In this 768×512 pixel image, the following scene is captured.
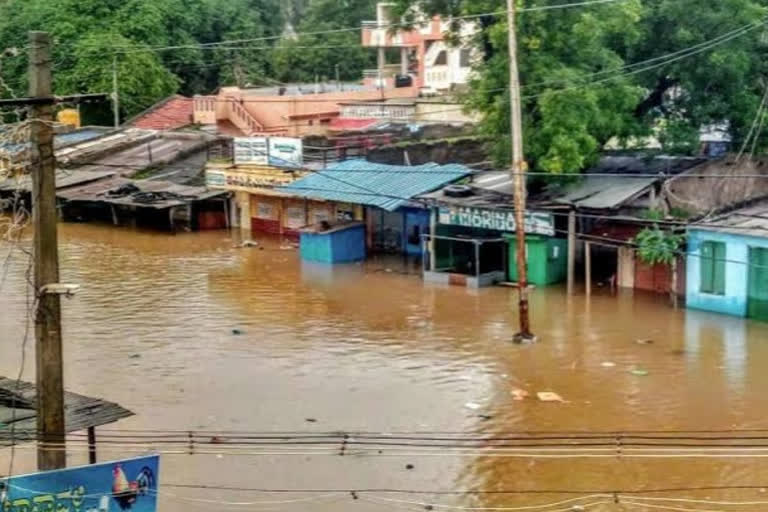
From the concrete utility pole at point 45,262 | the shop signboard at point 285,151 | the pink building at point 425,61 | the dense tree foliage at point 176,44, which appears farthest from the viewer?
the pink building at point 425,61

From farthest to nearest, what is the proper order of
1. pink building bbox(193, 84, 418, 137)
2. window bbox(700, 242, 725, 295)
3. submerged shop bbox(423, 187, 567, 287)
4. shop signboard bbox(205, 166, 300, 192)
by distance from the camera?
1. pink building bbox(193, 84, 418, 137)
2. shop signboard bbox(205, 166, 300, 192)
3. submerged shop bbox(423, 187, 567, 287)
4. window bbox(700, 242, 725, 295)

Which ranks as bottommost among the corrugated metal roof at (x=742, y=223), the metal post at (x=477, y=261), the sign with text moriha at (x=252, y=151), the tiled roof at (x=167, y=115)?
the metal post at (x=477, y=261)

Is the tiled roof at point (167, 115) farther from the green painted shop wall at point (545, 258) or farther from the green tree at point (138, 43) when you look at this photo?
the green painted shop wall at point (545, 258)

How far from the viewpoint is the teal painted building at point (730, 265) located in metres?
23.6

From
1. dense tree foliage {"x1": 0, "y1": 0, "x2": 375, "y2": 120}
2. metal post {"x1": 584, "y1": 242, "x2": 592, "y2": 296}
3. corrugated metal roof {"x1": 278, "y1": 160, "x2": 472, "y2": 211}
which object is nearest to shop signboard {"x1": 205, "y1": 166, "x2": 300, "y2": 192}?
corrugated metal roof {"x1": 278, "y1": 160, "x2": 472, "y2": 211}

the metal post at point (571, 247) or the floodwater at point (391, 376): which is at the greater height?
the metal post at point (571, 247)

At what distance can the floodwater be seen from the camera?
1550cm

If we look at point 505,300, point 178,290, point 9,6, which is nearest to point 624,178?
point 505,300

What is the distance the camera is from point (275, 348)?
22.8m

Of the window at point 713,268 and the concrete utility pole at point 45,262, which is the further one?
the window at point 713,268

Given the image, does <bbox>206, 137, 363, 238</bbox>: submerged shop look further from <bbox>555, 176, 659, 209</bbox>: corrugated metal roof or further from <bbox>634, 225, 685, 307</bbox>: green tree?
<bbox>634, 225, 685, 307</bbox>: green tree

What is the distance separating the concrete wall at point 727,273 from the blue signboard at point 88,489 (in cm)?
1625

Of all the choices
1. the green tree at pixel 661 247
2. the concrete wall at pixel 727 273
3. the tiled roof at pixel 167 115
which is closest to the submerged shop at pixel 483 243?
the green tree at pixel 661 247

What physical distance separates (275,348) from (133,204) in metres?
16.0
